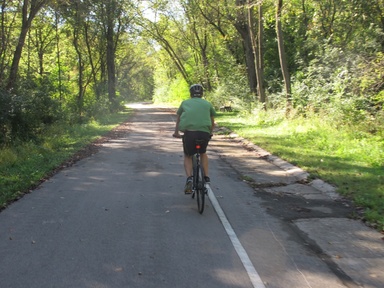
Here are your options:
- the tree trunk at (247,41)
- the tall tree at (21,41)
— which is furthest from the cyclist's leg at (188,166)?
the tree trunk at (247,41)

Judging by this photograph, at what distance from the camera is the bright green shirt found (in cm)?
688

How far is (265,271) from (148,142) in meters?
12.6

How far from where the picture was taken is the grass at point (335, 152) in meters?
7.54

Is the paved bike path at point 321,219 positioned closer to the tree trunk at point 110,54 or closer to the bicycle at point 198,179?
the bicycle at point 198,179

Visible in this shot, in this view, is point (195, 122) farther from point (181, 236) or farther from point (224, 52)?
point (224, 52)

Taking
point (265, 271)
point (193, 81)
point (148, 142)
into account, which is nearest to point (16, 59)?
point (148, 142)

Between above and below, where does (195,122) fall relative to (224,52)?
below

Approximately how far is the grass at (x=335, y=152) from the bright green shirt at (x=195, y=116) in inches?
117

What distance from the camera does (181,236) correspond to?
548 cm

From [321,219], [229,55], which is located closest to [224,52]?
[229,55]

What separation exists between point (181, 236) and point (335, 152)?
7852mm

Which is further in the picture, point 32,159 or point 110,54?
point 110,54

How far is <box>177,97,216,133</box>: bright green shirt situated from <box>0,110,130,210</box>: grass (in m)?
3.50

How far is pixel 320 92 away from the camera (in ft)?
60.3
